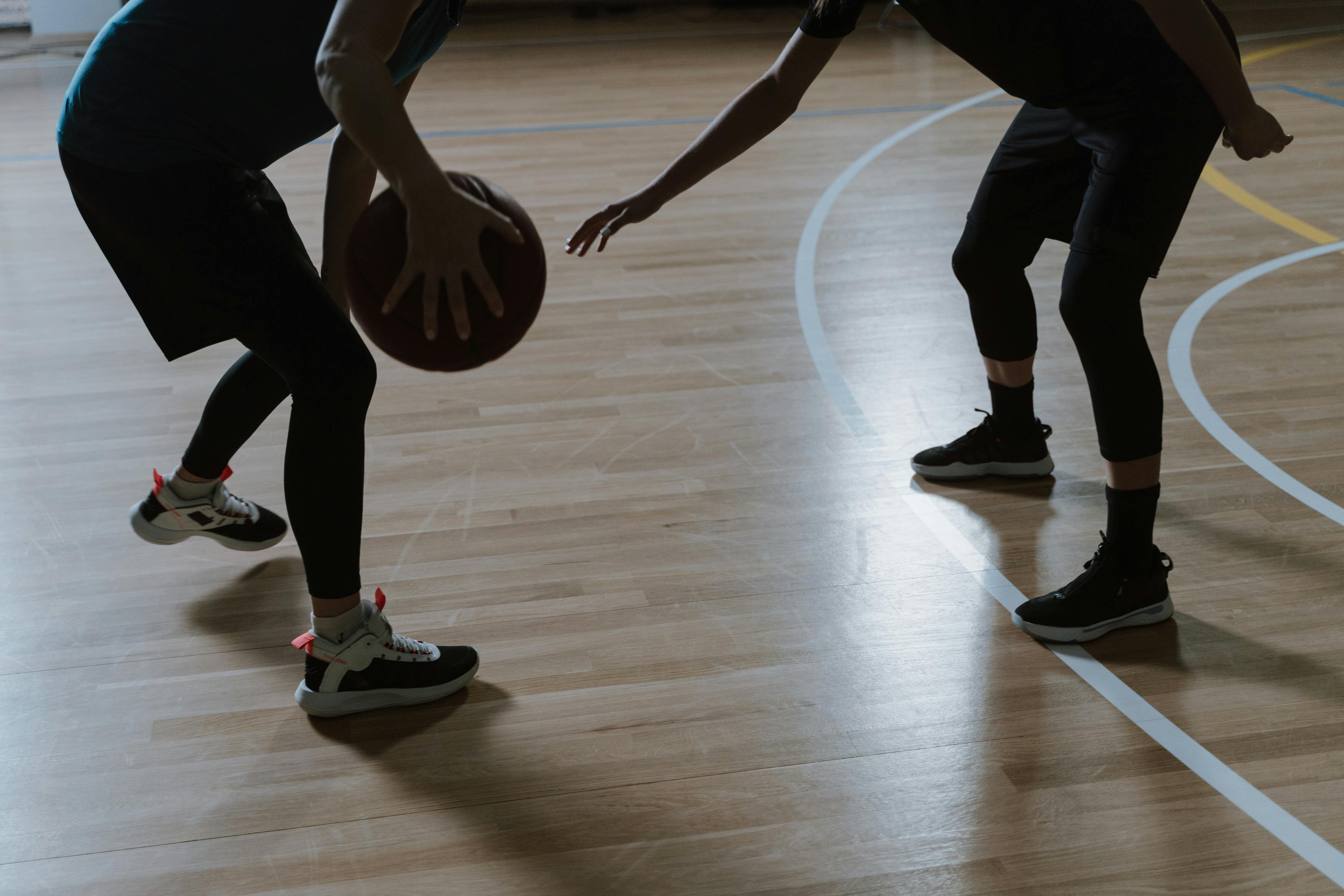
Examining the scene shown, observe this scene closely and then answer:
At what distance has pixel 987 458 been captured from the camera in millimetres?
2715

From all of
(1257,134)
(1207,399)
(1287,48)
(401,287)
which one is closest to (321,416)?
(401,287)

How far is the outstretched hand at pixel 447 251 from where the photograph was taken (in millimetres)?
1354

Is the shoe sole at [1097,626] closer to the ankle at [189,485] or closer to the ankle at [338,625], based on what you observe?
the ankle at [338,625]

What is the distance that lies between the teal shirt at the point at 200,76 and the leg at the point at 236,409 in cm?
60

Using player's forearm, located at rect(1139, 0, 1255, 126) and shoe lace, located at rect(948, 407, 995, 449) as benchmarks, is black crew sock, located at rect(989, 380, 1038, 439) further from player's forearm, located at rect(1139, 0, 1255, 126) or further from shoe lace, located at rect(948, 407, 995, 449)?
player's forearm, located at rect(1139, 0, 1255, 126)

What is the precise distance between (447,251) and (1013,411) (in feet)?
5.58

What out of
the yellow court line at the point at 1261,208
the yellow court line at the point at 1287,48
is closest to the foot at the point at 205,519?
the yellow court line at the point at 1261,208

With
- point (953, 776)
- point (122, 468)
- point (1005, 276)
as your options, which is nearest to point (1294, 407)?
point (1005, 276)

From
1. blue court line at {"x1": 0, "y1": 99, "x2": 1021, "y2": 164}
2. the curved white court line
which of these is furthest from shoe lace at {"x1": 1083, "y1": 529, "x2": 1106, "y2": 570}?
blue court line at {"x1": 0, "y1": 99, "x2": 1021, "y2": 164}

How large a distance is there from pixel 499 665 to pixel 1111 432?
1204mm

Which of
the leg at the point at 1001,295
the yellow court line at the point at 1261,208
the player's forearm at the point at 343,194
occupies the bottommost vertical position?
the yellow court line at the point at 1261,208

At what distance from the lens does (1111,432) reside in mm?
2082

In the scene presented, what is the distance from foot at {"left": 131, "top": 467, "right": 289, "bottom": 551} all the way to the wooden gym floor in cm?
6

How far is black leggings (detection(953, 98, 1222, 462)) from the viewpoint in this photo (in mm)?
1929
